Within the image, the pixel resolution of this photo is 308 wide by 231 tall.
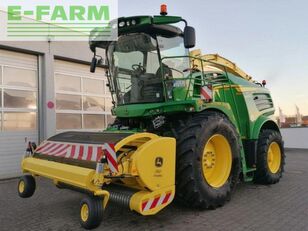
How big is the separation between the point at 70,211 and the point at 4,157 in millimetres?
3862

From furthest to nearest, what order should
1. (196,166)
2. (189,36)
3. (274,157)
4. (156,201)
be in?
(274,157), (189,36), (196,166), (156,201)

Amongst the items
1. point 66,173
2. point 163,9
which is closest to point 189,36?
point 163,9

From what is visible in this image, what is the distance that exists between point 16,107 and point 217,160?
5.45 metres

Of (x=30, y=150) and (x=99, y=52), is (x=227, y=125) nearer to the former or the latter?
(x=99, y=52)

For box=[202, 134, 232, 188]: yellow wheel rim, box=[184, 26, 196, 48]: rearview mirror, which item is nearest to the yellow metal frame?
box=[202, 134, 232, 188]: yellow wheel rim

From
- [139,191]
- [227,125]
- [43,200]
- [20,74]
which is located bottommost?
[43,200]

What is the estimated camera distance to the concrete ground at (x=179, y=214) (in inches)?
163

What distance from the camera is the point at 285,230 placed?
3928mm

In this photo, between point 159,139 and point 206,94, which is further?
point 206,94

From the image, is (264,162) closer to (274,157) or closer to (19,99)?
(274,157)

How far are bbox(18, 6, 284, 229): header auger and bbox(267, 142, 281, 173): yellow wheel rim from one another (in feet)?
1.31

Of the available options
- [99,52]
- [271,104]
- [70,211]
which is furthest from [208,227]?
[271,104]

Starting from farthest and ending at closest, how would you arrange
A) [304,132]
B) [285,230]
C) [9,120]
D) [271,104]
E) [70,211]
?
[304,132] → [9,120] → [271,104] → [70,211] → [285,230]

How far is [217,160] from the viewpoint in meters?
5.24
